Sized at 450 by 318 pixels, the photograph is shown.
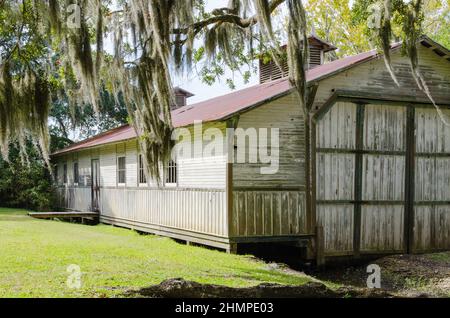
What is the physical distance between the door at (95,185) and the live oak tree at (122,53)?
10.3 meters

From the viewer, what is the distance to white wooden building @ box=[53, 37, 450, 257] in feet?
42.3

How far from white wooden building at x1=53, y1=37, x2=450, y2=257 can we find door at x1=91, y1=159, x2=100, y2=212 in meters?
6.22

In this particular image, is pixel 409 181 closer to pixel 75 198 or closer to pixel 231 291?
pixel 231 291

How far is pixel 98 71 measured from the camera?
32.0 feet

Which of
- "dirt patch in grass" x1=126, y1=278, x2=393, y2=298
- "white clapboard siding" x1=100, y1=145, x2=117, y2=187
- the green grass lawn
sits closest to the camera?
"dirt patch in grass" x1=126, y1=278, x2=393, y2=298

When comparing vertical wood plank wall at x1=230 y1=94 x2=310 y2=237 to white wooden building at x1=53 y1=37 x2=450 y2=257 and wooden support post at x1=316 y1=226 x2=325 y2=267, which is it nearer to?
white wooden building at x1=53 y1=37 x2=450 y2=257

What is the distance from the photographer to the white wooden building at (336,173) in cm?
1290

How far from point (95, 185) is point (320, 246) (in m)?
11.2

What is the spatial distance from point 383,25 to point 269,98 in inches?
128

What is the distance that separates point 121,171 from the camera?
1952 centimetres

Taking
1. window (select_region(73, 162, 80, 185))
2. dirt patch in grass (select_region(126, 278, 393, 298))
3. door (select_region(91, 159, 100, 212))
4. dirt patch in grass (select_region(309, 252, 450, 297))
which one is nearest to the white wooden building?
dirt patch in grass (select_region(309, 252, 450, 297))

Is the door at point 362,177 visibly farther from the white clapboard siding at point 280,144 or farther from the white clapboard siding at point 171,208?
the white clapboard siding at point 171,208

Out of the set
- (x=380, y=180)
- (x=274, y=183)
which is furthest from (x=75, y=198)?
(x=380, y=180)

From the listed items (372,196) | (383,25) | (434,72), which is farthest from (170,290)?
(434,72)
